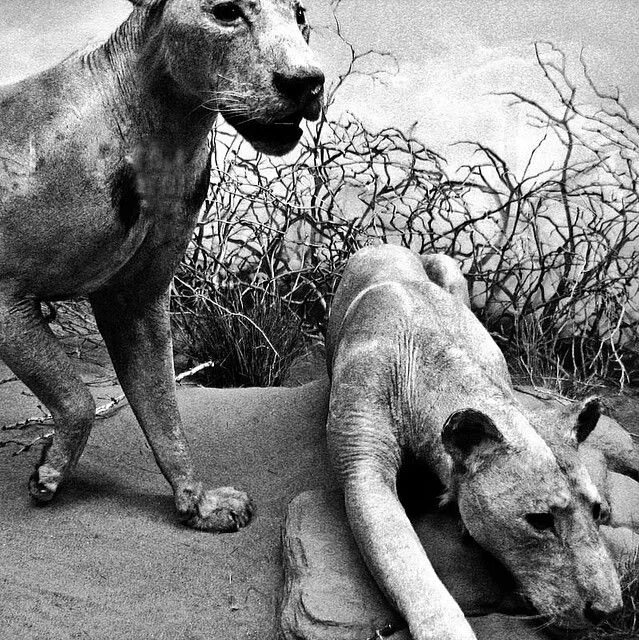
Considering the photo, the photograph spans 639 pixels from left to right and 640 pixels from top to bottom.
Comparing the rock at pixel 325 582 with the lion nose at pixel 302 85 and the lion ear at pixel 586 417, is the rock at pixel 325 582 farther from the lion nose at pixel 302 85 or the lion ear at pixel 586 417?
the lion nose at pixel 302 85

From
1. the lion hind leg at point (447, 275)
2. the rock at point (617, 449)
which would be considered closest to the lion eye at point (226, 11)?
the lion hind leg at point (447, 275)

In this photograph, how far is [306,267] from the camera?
14.1 feet

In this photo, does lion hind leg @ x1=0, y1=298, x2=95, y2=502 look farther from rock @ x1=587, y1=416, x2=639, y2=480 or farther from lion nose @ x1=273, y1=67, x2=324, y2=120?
rock @ x1=587, y1=416, x2=639, y2=480

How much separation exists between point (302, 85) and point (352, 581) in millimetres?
1215

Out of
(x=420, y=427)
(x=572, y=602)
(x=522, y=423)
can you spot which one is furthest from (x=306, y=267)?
(x=572, y=602)

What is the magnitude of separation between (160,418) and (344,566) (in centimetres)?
73

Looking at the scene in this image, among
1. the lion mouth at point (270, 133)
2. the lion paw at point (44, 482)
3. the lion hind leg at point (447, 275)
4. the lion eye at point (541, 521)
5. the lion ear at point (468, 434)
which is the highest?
the lion mouth at point (270, 133)

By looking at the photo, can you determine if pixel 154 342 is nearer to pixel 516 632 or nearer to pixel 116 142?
pixel 116 142

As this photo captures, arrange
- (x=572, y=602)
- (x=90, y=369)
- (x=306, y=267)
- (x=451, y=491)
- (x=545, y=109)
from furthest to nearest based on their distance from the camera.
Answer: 1. (x=545, y=109)
2. (x=306, y=267)
3. (x=90, y=369)
4. (x=451, y=491)
5. (x=572, y=602)

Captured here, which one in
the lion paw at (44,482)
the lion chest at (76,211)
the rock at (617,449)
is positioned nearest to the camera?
the lion chest at (76,211)

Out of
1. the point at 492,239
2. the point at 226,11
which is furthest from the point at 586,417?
the point at 492,239

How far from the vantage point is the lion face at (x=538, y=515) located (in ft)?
6.61

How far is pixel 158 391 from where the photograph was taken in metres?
2.59

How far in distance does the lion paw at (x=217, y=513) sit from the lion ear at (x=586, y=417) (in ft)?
3.30
